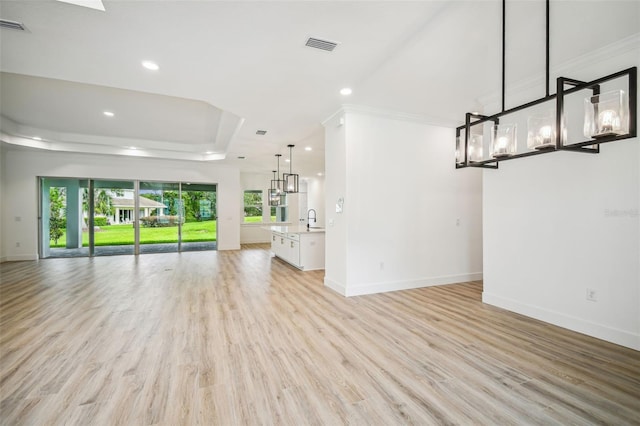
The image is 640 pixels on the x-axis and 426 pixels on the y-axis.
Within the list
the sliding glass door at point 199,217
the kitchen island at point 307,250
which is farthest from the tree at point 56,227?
the kitchen island at point 307,250

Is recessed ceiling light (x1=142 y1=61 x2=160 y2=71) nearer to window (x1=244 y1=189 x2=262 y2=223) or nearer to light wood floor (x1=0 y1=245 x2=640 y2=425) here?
light wood floor (x1=0 y1=245 x2=640 y2=425)

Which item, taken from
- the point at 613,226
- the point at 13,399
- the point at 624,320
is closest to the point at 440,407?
the point at 624,320

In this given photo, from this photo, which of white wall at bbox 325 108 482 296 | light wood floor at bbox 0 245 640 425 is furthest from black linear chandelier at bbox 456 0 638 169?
white wall at bbox 325 108 482 296

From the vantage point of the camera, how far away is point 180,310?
3.82m

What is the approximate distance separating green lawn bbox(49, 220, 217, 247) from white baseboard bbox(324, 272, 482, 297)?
6.39 meters

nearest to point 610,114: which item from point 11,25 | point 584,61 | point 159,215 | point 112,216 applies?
point 584,61

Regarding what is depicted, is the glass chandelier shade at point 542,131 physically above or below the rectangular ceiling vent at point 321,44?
below

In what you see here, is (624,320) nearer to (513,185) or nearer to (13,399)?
(513,185)

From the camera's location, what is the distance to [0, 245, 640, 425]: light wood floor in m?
1.87

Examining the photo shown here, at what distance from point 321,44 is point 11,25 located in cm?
272

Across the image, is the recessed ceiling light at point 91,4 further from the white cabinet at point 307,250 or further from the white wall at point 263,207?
the white wall at point 263,207

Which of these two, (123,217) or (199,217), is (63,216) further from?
(199,217)

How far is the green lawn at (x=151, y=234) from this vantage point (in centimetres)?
867

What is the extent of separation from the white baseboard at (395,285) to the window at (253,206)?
747cm
